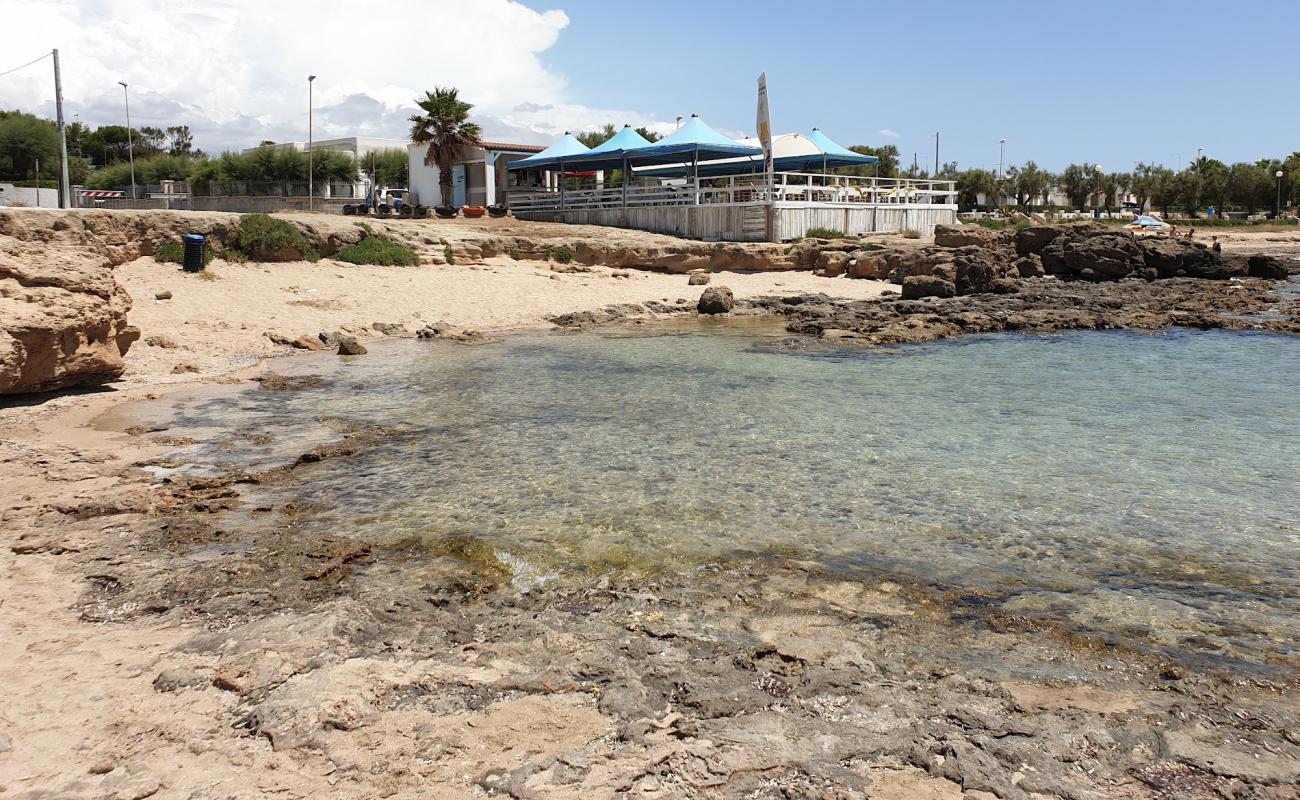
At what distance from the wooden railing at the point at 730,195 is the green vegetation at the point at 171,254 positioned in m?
17.6

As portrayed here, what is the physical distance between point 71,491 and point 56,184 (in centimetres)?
5669

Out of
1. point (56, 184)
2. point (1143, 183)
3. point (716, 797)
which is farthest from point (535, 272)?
point (1143, 183)

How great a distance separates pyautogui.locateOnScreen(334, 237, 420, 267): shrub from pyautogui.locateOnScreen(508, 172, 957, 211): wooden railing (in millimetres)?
12346

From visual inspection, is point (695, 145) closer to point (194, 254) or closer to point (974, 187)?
point (194, 254)

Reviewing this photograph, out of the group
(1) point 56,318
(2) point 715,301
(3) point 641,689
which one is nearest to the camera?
(3) point 641,689

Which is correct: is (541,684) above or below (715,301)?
below

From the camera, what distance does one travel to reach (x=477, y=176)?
40469 mm

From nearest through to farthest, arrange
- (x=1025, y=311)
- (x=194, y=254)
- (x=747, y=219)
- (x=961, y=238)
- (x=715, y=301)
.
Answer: (x=194, y=254), (x=715, y=301), (x=1025, y=311), (x=747, y=219), (x=961, y=238)

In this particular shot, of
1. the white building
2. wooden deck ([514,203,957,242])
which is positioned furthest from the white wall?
wooden deck ([514,203,957,242])

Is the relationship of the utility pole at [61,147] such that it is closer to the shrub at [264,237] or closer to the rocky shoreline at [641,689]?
the shrub at [264,237]

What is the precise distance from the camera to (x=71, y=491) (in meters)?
7.08

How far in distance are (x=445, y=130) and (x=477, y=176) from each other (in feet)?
12.3

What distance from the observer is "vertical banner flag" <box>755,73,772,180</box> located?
30.1 m

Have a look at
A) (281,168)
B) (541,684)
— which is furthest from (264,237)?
(281,168)
